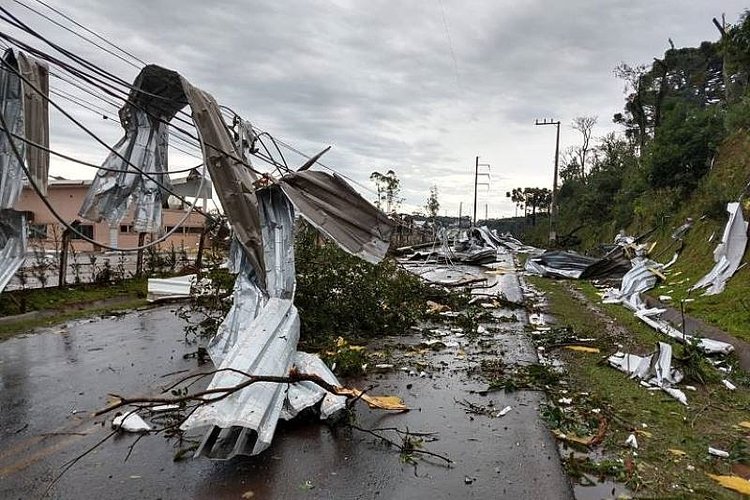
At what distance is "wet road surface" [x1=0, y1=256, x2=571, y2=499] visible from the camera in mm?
3975

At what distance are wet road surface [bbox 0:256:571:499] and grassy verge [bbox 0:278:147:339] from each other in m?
3.39

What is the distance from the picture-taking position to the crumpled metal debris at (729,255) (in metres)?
11.6

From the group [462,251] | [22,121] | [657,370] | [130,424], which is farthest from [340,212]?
[462,251]

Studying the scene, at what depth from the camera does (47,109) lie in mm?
6789

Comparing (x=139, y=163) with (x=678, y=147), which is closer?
(x=139, y=163)

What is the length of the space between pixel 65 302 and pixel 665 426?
1222 centimetres

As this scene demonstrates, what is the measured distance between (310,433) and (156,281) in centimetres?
1042

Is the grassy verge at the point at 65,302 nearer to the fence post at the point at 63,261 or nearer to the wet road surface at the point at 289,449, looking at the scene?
the fence post at the point at 63,261

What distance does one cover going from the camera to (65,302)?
1259cm

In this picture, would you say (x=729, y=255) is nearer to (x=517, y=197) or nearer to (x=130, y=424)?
(x=130, y=424)

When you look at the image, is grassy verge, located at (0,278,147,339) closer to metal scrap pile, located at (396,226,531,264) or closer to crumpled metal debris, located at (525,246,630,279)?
crumpled metal debris, located at (525,246,630,279)

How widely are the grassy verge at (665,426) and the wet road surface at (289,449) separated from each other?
647mm

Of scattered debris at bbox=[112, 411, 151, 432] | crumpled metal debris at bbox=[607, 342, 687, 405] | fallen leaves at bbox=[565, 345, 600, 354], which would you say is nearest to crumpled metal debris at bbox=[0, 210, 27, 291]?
scattered debris at bbox=[112, 411, 151, 432]

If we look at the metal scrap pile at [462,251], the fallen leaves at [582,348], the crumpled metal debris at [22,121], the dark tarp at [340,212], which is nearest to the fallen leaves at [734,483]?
the dark tarp at [340,212]
